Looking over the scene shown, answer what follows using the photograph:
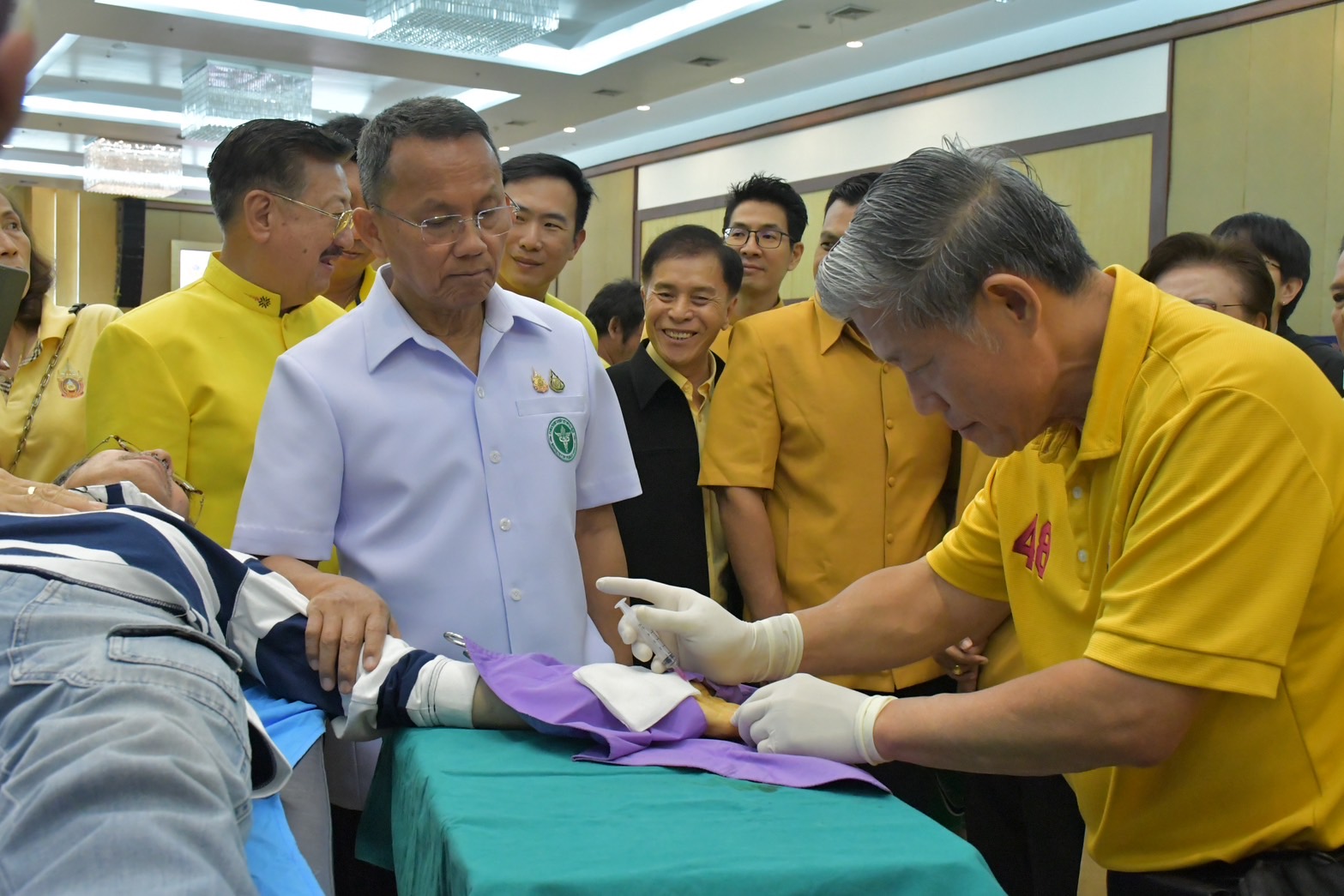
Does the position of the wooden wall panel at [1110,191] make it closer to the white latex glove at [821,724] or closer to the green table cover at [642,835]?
the white latex glove at [821,724]

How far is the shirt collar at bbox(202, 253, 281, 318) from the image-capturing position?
87.4 inches

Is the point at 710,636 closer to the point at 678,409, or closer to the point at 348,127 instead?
the point at 678,409

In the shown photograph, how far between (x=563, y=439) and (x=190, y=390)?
76 centimetres

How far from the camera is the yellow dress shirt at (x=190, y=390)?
1.98m

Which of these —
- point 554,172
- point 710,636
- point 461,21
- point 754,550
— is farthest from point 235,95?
point 710,636

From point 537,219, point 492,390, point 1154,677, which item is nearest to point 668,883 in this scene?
point 1154,677

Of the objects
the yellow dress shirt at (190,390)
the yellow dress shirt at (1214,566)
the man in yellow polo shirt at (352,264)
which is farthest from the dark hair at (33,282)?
the yellow dress shirt at (1214,566)

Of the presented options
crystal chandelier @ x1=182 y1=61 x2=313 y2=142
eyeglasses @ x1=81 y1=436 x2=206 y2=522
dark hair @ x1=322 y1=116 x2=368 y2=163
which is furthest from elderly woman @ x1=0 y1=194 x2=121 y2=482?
crystal chandelier @ x1=182 y1=61 x2=313 y2=142

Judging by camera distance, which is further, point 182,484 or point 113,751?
point 182,484

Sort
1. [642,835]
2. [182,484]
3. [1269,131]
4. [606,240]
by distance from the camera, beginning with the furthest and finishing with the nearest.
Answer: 1. [606,240]
2. [1269,131]
3. [182,484]
4. [642,835]

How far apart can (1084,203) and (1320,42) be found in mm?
1424

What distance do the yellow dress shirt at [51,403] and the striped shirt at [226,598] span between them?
4.72ft

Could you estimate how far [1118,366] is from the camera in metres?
1.24

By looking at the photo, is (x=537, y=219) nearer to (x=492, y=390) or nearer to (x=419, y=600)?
(x=492, y=390)
